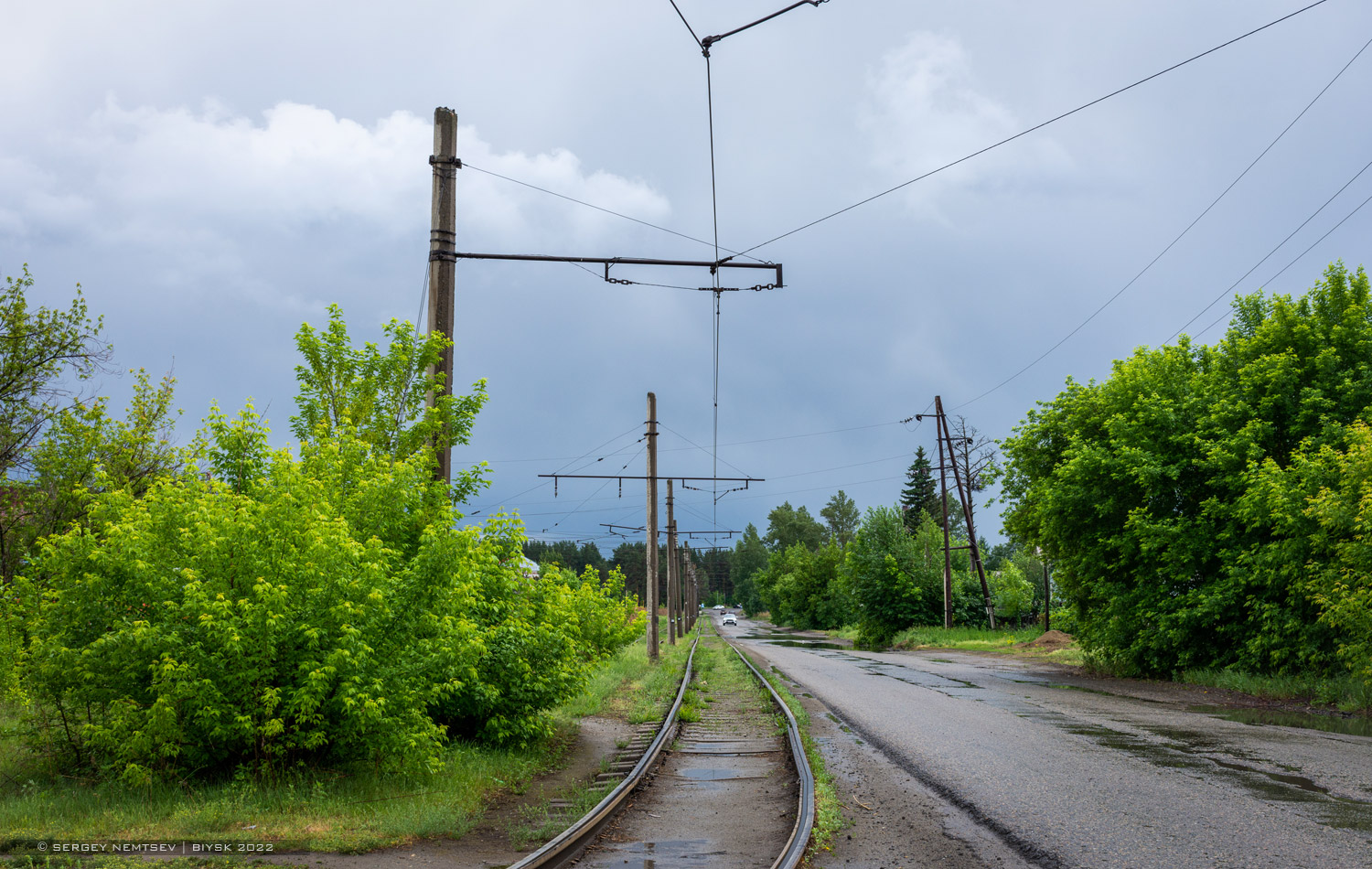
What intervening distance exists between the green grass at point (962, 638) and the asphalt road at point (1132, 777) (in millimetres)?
25232

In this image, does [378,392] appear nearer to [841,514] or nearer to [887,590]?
[887,590]

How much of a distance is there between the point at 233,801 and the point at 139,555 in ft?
7.55

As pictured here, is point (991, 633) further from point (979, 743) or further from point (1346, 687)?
point (979, 743)

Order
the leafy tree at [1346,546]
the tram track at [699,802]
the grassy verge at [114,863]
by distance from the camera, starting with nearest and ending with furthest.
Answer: the grassy verge at [114,863], the tram track at [699,802], the leafy tree at [1346,546]

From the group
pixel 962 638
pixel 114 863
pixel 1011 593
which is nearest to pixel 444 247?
pixel 114 863

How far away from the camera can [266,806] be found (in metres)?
7.83

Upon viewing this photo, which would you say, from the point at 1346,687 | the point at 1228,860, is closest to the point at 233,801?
the point at 1228,860

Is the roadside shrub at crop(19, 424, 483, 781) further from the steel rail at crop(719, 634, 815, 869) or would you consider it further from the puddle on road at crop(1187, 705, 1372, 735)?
the puddle on road at crop(1187, 705, 1372, 735)

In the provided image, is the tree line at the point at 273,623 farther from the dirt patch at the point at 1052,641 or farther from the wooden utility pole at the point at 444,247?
the dirt patch at the point at 1052,641

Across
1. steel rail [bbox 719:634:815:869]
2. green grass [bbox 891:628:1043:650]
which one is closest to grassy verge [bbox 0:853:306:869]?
steel rail [bbox 719:634:815:869]

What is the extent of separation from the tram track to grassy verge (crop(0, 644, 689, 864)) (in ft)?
3.89

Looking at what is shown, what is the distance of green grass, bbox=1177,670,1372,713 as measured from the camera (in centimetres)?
1645

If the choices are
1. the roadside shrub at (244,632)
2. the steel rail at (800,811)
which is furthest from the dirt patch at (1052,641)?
the roadside shrub at (244,632)

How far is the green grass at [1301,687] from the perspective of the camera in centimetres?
1645
